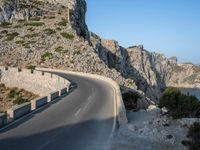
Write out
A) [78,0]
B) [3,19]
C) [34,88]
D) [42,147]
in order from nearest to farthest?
[42,147], [34,88], [3,19], [78,0]

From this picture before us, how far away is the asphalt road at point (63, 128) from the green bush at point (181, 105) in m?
4.35

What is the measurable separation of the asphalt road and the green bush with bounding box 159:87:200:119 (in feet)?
14.3

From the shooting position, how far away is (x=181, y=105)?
26.8m

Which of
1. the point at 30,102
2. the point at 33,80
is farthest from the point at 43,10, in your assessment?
the point at 30,102

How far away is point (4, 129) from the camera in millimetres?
21047

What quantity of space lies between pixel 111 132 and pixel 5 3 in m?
83.9

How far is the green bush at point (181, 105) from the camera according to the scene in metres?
25.9

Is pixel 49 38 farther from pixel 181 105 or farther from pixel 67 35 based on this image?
pixel 181 105

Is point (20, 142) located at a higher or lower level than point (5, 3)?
lower

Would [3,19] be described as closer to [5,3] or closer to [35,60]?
[5,3]

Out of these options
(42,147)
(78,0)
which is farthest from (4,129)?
(78,0)

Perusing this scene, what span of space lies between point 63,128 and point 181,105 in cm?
949

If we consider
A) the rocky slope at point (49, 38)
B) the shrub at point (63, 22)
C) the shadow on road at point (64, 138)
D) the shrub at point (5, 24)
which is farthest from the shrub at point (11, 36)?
the shadow on road at point (64, 138)

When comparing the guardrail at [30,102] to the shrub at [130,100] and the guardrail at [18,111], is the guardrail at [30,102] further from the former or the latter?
the shrub at [130,100]
